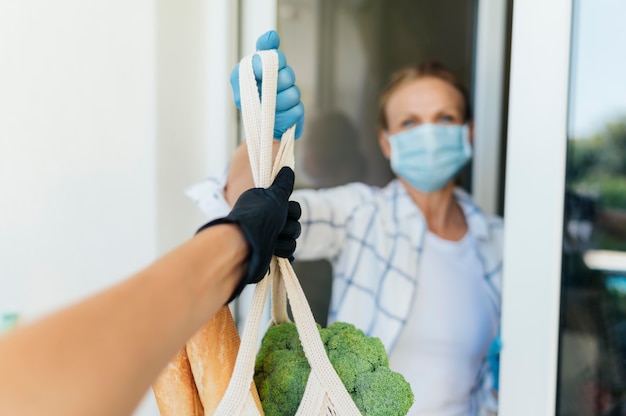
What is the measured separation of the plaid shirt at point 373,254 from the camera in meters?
1.16

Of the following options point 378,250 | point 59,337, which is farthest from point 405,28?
point 59,337

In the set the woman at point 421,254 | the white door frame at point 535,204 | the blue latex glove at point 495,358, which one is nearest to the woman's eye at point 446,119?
the woman at point 421,254

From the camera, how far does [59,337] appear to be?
349 millimetres

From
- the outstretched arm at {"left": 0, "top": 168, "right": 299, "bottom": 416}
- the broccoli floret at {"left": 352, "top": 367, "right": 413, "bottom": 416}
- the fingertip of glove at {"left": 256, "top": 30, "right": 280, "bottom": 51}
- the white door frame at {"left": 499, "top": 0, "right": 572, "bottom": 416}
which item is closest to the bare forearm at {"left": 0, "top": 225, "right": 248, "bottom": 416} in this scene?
the outstretched arm at {"left": 0, "top": 168, "right": 299, "bottom": 416}

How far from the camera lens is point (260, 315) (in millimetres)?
574

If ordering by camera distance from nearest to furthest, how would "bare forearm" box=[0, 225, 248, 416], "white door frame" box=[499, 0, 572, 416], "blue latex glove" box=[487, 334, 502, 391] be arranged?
"bare forearm" box=[0, 225, 248, 416]
"white door frame" box=[499, 0, 572, 416]
"blue latex glove" box=[487, 334, 502, 391]

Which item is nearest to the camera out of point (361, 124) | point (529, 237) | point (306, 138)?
point (529, 237)

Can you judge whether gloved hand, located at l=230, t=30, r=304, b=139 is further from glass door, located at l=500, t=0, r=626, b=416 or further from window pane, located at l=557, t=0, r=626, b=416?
window pane, located at l=557, t=0, r=626, b=416

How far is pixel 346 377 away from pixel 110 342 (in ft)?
1.05

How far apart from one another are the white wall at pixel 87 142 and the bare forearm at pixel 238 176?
21 centimetres

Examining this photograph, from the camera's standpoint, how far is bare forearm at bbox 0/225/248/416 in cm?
33

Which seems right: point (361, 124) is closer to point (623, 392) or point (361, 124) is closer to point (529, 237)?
point (529, 237)

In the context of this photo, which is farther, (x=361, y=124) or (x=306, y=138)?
(x=361, y=124)

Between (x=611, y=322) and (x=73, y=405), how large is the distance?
107cm
